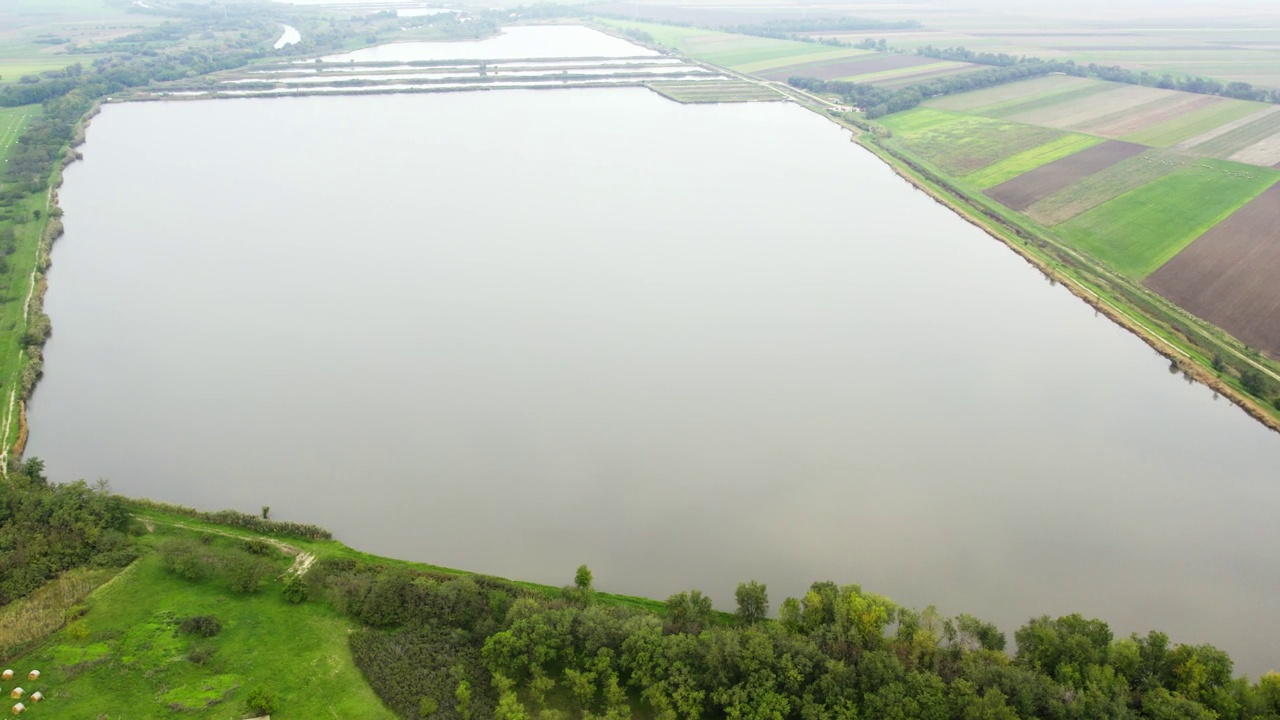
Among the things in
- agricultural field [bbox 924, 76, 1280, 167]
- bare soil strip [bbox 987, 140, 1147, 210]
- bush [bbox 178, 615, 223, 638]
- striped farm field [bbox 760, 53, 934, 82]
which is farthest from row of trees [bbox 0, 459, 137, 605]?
striped farm field [bbox 760, 53, 934, 82]

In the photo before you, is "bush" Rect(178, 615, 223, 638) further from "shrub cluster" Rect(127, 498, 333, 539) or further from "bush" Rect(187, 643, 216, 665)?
"shrub cluster" Rect(127, 498, 333, 539)

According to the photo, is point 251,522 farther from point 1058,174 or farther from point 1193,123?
point 1193,123

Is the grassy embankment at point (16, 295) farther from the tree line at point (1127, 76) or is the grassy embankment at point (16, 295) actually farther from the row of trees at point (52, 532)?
the tree line at point (1127, 76)

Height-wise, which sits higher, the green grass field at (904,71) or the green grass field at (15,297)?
the green grass field at (904,71)

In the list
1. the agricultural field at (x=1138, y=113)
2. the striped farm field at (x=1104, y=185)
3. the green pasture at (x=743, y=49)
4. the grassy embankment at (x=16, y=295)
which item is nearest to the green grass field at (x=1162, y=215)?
the striped farm field at (x=1104, y=185)

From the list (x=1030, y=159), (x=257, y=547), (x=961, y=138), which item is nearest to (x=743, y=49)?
(x=961, y=138)

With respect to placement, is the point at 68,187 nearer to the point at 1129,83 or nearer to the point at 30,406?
the point at 30,406

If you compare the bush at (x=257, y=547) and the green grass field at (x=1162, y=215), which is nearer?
the bush at (x=257, y=547)
